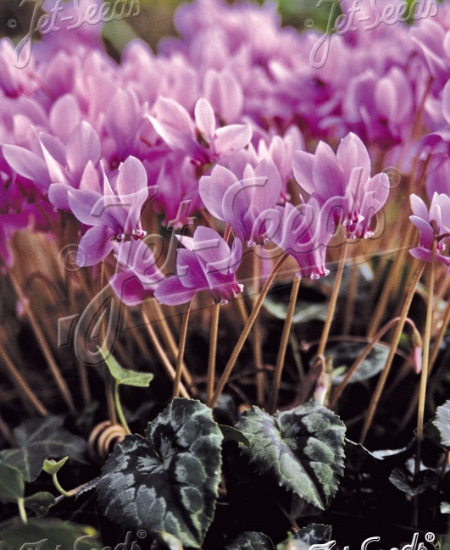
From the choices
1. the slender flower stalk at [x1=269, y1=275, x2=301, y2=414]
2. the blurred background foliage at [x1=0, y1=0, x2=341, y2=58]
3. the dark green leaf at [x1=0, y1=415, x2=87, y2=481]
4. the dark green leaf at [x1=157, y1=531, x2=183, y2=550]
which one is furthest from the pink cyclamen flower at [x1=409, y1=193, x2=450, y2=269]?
the blurred background foliage at [x1=0, y1=0, x2=341, y2=58]

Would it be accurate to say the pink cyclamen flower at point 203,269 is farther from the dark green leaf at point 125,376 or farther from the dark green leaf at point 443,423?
the dark green leaf at point 443,423

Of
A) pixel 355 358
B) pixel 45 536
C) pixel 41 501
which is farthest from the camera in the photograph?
pixel 355 358

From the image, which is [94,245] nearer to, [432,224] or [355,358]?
[432,224]

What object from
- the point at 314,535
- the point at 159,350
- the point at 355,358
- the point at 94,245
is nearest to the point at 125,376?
the point at 159,350

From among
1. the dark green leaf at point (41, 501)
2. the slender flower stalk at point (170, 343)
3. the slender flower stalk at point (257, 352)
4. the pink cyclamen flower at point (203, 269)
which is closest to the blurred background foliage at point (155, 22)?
the slender flower stalk at point (257, 352)

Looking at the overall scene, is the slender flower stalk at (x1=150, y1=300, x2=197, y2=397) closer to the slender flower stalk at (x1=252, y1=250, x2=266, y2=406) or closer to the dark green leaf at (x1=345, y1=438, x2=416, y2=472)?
the slender flower stalk at (x1=252, y1=250, x2=266, y2=406)
